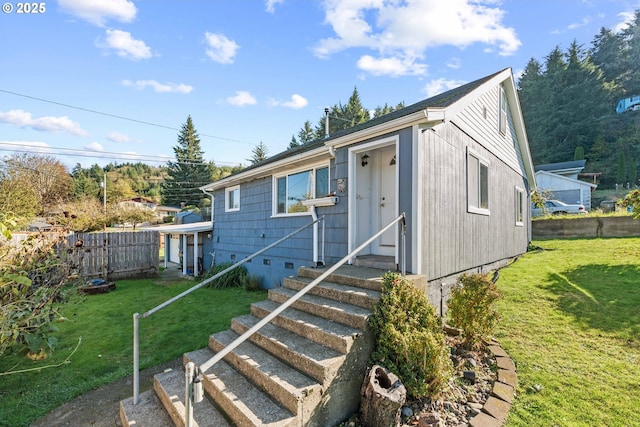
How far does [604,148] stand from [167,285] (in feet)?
127

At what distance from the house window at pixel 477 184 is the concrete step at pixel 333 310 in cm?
411

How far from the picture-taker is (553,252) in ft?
33.1

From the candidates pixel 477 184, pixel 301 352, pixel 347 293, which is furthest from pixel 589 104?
pixel 301 352

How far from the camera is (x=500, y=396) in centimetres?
310

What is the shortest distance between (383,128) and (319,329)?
3.38 m

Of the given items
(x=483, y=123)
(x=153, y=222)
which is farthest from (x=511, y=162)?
(x=153, y=222)

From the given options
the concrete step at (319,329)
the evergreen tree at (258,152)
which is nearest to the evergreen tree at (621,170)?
the concrete step at (319,329)

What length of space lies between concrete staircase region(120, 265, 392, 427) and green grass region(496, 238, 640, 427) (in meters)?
1.69

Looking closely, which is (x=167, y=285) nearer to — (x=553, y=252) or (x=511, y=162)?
(x=511, y=162)

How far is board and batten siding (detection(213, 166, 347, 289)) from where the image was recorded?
604cm

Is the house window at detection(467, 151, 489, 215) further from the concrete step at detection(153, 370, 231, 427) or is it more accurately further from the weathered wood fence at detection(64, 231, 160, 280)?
the weathered wood fence at detection(64, 231, 160, 280)

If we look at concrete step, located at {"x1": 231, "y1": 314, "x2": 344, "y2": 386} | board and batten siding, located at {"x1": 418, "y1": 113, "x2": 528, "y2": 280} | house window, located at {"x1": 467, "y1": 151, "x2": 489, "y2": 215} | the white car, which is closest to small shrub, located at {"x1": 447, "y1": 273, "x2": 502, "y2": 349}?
board and batten siding, located at {"x1": 418, "y1": 113, "x2": 528, "y2": 280}

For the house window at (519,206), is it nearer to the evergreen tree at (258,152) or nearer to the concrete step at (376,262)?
the concrete step at (376,262)

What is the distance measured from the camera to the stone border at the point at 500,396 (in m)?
2.76
